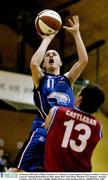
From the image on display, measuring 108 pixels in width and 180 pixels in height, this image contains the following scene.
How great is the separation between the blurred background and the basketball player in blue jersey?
5.13 m

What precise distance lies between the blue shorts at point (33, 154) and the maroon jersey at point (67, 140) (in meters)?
0.32

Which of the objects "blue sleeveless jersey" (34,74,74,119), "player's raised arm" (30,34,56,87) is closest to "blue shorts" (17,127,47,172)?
"blue sleeveless jersey" (34,74,74,119)

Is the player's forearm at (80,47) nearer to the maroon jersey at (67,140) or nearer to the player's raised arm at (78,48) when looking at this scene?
the player's raised arm at (78,48)

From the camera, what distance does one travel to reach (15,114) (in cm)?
1116

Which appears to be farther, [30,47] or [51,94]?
[30,47]

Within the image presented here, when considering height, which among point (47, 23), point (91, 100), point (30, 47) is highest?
point (47, 23)

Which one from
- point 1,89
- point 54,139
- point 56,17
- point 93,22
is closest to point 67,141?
point 54,139

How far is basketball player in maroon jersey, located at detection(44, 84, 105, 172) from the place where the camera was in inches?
143

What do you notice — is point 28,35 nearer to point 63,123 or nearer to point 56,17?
point 56,17

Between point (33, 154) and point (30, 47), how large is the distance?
742cm

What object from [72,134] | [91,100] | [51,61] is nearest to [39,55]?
[51,61]

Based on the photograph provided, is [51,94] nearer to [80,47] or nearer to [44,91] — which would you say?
[44,91]

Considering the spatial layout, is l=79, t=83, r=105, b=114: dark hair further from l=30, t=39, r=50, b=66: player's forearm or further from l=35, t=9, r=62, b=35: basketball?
l=35, t=9, r=62, b=35: basketball

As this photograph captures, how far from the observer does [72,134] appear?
3.65 metres
